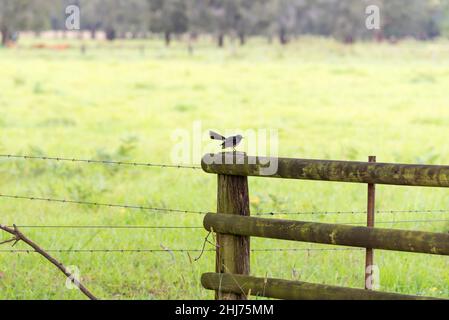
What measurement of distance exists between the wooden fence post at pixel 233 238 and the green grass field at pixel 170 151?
1.27 m

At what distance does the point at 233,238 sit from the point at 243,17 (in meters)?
87.0

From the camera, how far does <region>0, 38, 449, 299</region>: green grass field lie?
319 inches

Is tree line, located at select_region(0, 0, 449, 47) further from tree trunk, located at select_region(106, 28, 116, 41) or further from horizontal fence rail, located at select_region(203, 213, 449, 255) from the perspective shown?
horizontal fence rail, located at select_region(203, 213, 449, 255)

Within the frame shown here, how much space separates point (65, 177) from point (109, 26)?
298ft

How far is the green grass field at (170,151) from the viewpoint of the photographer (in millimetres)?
8102

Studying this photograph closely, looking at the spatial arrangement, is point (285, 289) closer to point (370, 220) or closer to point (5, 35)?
point (370, 220)

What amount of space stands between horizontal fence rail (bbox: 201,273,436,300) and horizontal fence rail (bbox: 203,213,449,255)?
297 mm

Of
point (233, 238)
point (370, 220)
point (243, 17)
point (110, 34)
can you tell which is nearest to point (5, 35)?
point (110, 34)

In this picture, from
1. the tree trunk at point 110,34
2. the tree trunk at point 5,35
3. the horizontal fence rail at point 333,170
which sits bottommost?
the horizontal fence rail at point 333,170

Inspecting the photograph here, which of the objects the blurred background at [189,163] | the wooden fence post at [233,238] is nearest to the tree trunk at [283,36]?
the blurred background at [189,163]

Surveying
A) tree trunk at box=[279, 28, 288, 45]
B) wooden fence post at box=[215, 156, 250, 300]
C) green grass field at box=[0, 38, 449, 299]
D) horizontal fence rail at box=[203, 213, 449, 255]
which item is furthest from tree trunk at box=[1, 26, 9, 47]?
horizontal fence rail at box=[203, 213, 449, 255]

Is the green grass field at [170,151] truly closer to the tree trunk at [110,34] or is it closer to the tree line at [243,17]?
the tree line at [243,17]

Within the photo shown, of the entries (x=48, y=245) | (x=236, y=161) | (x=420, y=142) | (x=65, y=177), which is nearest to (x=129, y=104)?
(x=420, y=142)
